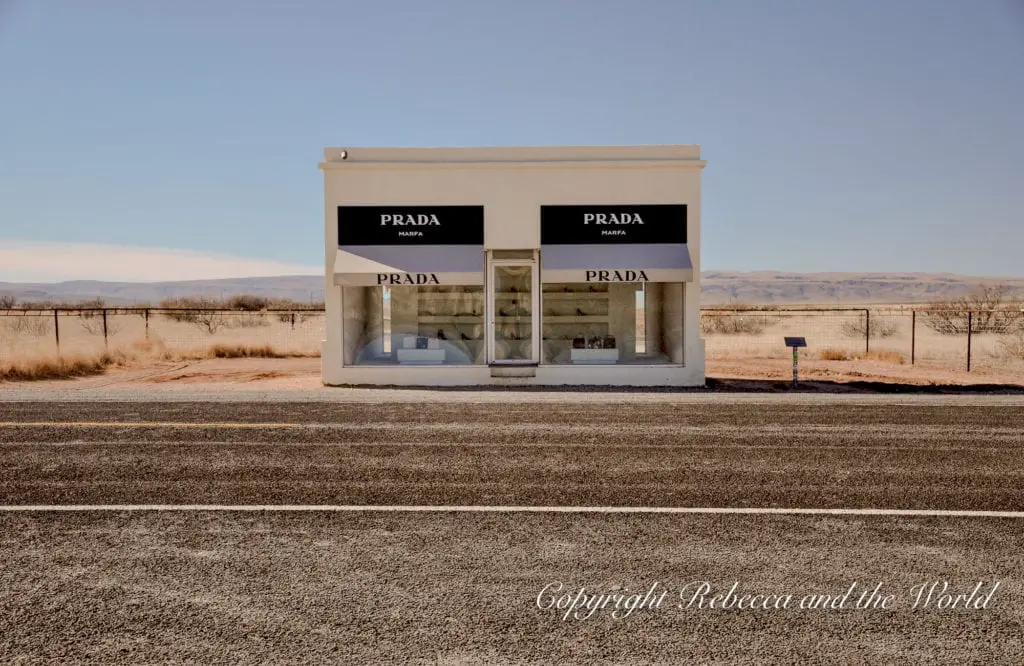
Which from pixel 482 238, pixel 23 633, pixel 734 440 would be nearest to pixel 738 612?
pixel 23 633

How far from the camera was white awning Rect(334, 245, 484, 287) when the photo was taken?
57.0 feet

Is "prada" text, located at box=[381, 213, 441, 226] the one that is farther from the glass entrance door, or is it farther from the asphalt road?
the asphalt road

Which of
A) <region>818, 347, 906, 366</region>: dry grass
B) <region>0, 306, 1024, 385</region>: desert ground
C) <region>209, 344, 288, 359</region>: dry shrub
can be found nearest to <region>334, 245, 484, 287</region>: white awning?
<region>0, 306, 1024, 385</region>: desert ground

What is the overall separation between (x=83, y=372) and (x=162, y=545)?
17.1 meters

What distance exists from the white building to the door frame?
0.07 ft

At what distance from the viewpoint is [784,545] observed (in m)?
5.79

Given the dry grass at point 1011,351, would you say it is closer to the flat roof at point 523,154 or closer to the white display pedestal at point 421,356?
the flat roof at point 523,154

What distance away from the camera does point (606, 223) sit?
1753 cm

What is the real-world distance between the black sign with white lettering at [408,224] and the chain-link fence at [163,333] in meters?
9.30

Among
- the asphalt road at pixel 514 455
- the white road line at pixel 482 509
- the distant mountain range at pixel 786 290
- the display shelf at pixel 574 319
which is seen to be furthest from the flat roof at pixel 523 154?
the distant mountain range at pixel 786 290

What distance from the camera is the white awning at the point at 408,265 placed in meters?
17.4

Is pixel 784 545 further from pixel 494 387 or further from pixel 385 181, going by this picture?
pixel 385 181

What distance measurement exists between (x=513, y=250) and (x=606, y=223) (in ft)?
7.00

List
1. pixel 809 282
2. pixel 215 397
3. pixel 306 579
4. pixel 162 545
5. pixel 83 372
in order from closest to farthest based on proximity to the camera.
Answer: pixel 306 579 < pixel 162 545 < pixel 215 397 < pixel 83 372 < pixel 809 282
